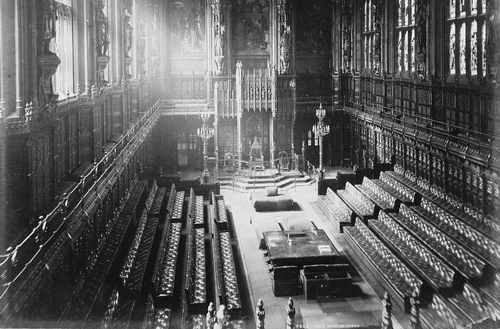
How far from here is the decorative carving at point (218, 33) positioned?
37.3m

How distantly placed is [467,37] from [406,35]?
6.57 meters

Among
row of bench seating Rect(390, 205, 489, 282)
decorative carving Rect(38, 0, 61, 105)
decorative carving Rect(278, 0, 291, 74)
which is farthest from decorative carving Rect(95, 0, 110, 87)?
decorative carving Rect(278, 0, 291, 74)

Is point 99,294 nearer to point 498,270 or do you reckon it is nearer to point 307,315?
point 307,315

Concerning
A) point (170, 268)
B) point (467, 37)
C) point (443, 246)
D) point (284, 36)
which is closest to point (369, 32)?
point (284, 36)

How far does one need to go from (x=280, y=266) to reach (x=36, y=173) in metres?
8.87

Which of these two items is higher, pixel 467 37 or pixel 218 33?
pixel 218 33

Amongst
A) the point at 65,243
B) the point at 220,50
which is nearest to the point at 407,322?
the point at 65,243

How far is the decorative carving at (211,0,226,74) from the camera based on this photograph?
122 ft

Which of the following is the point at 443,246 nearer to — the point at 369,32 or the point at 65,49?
the point at 65,49

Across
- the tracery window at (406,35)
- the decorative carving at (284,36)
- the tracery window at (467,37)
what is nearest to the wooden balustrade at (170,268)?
the tracery window at (467,37)

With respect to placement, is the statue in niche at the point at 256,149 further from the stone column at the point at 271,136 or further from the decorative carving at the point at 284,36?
the decorative carving at the point at 284,36

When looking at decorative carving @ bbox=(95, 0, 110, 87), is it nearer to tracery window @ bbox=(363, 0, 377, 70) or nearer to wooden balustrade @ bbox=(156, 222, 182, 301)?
wooden balustrade @ bbox=(156, 222, 182, 301)

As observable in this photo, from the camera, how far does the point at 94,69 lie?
17.5 meters

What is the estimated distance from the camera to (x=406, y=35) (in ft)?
94.7
